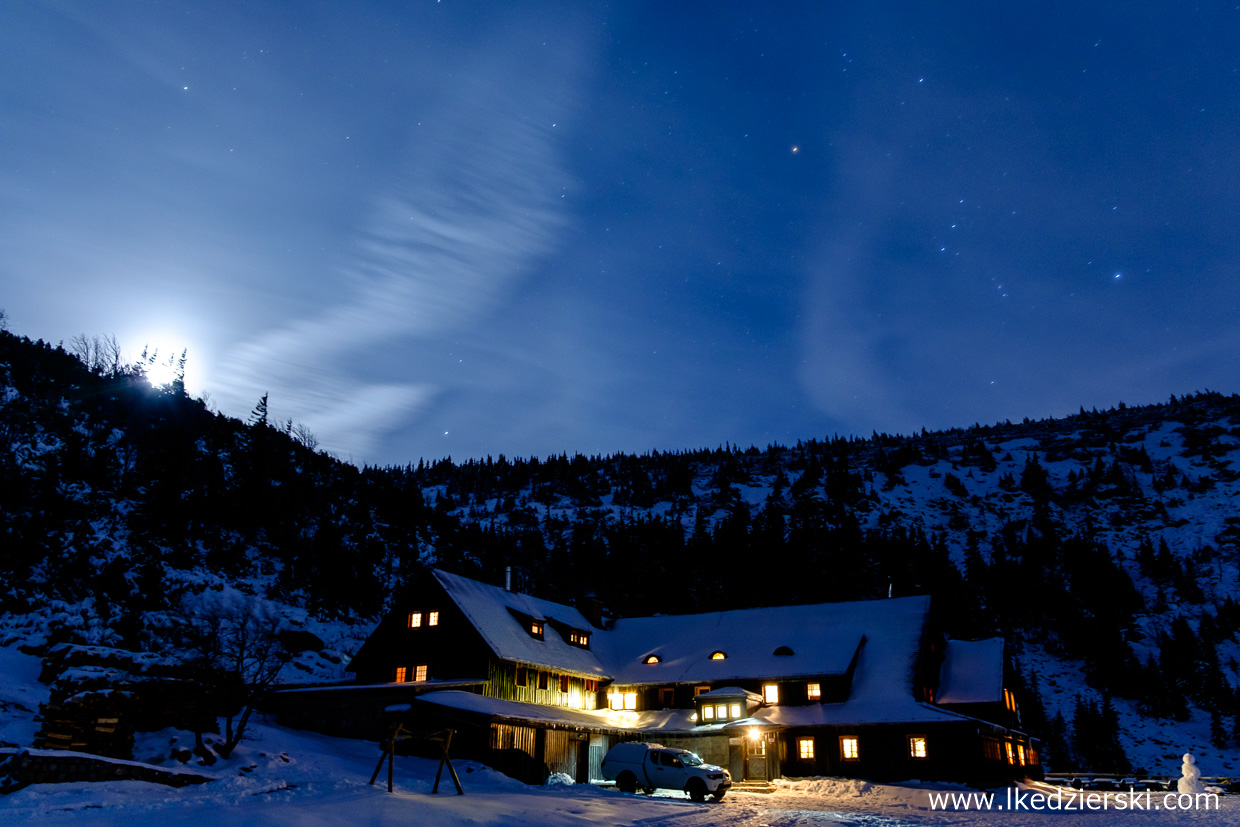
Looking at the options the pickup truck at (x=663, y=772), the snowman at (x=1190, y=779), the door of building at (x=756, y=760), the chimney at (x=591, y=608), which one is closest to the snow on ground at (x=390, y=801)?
the pickup truck at (x=663, y=772)

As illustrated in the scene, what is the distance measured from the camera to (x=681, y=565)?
118438 millimetres

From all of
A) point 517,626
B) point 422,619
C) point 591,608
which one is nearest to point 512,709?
point 517,626

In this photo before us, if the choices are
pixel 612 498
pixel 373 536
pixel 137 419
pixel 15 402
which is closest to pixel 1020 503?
pixel 612 498

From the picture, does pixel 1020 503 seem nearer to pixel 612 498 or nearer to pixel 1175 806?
pixel 612 498

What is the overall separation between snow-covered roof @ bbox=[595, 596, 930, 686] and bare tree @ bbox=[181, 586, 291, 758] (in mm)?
21579

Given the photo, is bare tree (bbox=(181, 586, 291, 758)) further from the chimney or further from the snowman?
the snowman

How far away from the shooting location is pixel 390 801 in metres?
19.2

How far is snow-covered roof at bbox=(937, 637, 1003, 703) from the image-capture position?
4453 cm

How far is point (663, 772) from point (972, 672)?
24.9 meters

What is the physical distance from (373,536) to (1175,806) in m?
79.5

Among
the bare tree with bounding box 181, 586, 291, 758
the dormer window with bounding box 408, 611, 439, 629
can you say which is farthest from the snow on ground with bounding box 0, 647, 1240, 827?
the dormer window with bounding box 408, 611, 439, 629

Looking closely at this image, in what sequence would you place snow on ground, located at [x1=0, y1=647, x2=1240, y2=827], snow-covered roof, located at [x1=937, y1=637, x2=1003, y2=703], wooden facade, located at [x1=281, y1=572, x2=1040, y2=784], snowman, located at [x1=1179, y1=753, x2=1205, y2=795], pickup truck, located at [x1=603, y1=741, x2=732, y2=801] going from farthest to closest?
snow-covered roof, located at [x1=937, y1=637, x2=1003, y2=703] → wooden facade, located at [x1=281, y1=572, x2=1040, y2=784] → snowman, located at [x1=1179, y1=753, x2=1205, y2=795] → pickup truck, located at [x1=603, y1=741, x2=732, y2=801] → snow on ground, located at [x1=0, y1=647, x2=1240, y2=827]

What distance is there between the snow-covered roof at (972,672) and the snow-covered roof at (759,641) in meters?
3.19

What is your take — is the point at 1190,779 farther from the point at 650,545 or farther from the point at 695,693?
the point at 650,545
